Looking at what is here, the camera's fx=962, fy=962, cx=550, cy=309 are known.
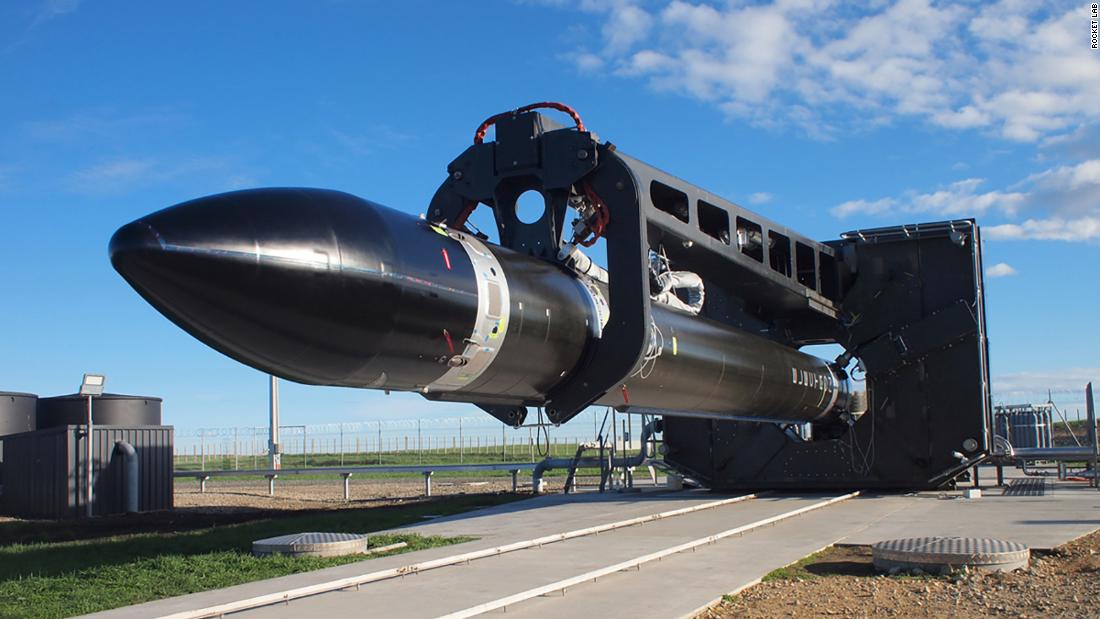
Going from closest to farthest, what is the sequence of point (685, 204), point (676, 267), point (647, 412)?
point (647, 412) → point (685, 204) → point (676, 267)

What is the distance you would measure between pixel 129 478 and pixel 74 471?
1028 mm

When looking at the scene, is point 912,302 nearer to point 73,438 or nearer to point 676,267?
point 676,267

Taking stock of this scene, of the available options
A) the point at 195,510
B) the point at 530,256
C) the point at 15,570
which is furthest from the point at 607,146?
the point at 195,510

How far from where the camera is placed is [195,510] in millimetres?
19109

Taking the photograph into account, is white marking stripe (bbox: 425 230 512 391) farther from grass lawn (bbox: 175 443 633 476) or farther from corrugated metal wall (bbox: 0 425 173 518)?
grass lawn (bbox: 175 443 633 476)

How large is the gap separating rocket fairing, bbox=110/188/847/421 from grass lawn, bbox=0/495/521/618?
2.16m

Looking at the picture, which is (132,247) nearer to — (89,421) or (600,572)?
(600,572)

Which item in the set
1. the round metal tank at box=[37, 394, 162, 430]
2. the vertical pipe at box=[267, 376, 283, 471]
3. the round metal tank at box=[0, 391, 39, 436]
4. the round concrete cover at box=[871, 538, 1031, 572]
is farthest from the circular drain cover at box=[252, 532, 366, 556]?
the vertical pipe at box=[267, 376, 283, 471]

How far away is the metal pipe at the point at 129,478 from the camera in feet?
61.7

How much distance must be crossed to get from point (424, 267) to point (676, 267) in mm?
5748

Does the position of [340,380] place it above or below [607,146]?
below

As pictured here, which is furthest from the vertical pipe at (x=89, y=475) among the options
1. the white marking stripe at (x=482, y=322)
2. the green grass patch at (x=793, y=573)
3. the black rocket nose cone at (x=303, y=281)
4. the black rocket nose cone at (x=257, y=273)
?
the green grass patch at (x=793, y=573)

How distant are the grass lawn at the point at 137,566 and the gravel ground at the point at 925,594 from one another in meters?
3.85

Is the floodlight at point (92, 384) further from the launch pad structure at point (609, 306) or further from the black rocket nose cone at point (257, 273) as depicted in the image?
the black rocket nose cone at point (257, 273)
